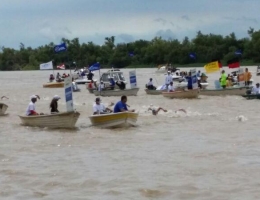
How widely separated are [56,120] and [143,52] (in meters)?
137

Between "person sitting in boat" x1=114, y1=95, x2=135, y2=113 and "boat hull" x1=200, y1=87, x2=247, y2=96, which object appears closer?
"person sitting in boat" x1=114, y1=95, x2=135, y2=113

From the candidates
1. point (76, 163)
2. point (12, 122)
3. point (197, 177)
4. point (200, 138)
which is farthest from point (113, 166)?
point (12, 122)

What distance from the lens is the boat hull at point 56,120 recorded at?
26120mm

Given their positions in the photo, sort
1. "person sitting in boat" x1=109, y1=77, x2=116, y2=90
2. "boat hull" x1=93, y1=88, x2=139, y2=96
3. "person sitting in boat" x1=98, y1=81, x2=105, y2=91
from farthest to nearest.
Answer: "person sitting in boat" x1=109, y1=77, x2=116, y2=90, "person sitting in boat" x1=98, y1=81, x2=105, y2=91, "boat hull" x1=93, y1=88, x2=139, y2=96

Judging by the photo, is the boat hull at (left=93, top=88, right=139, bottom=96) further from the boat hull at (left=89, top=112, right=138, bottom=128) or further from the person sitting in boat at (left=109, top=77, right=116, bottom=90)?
the boat hull at (left=89, top=112, right=138, bottom=128)

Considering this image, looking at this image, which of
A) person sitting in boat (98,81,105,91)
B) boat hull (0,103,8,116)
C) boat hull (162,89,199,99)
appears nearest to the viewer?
boat hull (0,103,8,116)

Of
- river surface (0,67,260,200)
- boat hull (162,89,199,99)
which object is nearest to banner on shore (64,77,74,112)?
river surface (0,67,260,200)

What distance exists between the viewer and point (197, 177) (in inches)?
663

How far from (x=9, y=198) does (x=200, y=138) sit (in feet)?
35.4

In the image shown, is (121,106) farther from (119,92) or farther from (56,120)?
(119,92)

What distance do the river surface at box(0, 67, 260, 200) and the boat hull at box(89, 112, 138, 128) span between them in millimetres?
247

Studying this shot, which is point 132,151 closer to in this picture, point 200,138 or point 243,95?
point 200,138

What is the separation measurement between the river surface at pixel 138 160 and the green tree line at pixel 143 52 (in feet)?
352

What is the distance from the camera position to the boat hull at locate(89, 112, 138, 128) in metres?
25.9
